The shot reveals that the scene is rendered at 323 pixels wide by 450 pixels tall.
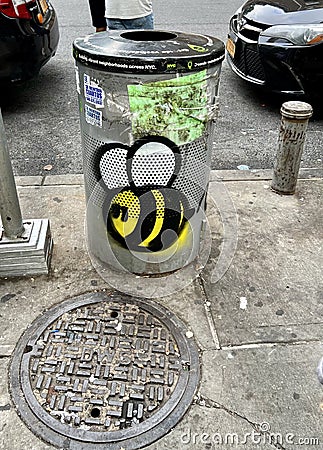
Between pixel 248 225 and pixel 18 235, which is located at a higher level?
pixel 18 235

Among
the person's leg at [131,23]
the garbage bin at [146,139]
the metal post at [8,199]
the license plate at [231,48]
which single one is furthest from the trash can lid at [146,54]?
the license plate at [231,48]

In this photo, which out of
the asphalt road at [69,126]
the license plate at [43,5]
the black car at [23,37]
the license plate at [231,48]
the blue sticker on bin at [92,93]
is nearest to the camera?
the blue sticker on bin at [92,93]

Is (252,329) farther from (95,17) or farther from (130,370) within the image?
(95,17)

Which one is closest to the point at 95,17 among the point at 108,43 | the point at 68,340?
the point at 108,43

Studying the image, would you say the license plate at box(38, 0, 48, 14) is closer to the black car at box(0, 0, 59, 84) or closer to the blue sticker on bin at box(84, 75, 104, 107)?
the black car at box(0, 0, 59, 84)

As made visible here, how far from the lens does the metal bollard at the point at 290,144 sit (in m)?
3.52

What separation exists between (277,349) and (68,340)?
1.16m

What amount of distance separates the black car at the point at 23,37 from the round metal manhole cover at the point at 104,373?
3199 mm

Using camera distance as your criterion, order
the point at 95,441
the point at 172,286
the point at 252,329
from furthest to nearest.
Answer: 1. the point at 172,286
2. the point at 252,329
3. the point at 95,441

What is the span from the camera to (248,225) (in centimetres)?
341

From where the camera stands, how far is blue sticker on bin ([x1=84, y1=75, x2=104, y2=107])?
7.64ft

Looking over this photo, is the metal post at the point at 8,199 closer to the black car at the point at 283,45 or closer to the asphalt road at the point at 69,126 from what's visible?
the asphalt road at the point at 69,126

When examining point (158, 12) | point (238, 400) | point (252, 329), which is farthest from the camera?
point (158, 12)

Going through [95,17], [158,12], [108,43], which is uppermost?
[108,43]
